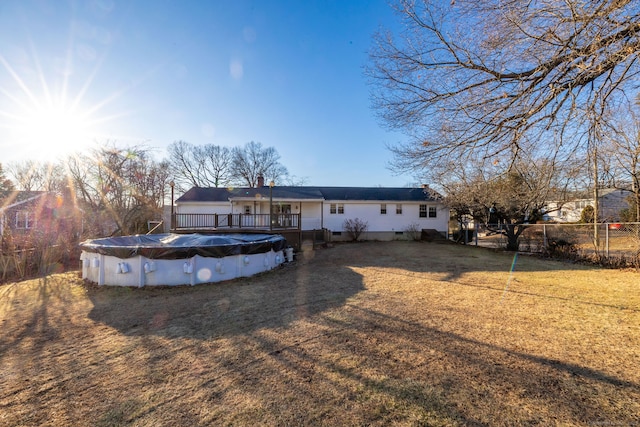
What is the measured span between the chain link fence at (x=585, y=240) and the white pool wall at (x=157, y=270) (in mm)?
11534

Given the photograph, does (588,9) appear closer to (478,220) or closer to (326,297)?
(326,297)

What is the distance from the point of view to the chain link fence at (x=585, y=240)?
852cm

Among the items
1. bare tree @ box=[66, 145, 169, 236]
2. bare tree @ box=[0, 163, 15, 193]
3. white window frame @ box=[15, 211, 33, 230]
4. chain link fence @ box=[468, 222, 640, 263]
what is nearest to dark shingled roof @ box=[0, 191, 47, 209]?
bare tree @ box=[0, 163, 15, 193]

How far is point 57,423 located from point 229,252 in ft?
16.9

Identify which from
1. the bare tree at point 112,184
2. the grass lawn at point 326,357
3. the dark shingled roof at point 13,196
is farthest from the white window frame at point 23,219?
the grass lawn at point 326,357

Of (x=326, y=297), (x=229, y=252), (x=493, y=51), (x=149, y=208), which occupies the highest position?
(x=493, y=51)

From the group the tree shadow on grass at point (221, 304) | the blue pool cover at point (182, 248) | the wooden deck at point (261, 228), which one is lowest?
the tree shadow on grass at point (221, 304)

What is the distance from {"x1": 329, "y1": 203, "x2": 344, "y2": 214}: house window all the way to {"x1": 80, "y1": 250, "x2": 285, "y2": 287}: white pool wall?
39.6ft

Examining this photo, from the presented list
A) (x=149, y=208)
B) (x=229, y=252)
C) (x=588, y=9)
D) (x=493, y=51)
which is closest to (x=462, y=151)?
(x=493, y=51)

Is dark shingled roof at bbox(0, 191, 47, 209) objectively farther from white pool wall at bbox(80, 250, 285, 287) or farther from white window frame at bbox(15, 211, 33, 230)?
white pool wall at bbox(80, 250, 285, 287)

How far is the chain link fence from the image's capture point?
8.52 m

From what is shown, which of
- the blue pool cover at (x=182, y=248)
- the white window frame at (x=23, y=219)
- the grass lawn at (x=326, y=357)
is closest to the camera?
the grass lawn at (x=326, y=357)

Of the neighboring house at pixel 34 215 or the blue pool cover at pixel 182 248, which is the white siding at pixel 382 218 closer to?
the blue pool cover at pixel 182 248

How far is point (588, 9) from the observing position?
3473 millimetres
